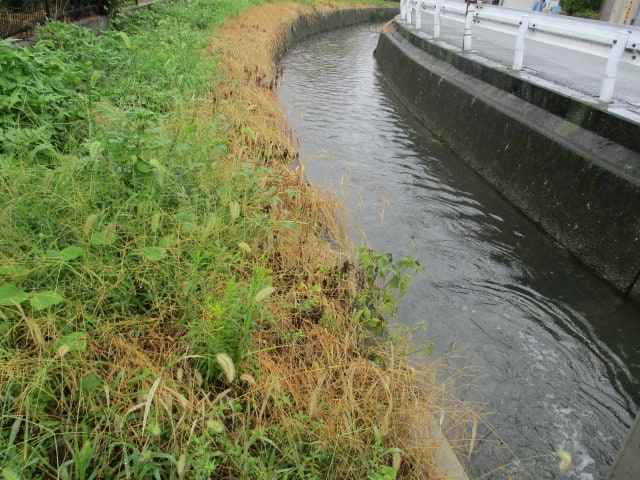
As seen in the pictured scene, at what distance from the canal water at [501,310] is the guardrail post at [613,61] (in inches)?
64.3

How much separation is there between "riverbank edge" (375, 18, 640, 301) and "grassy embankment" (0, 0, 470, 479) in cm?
251

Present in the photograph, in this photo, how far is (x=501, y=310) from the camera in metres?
4.20

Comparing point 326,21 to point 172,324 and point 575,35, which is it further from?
point 172,324

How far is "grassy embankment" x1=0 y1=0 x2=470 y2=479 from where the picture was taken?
192 cm

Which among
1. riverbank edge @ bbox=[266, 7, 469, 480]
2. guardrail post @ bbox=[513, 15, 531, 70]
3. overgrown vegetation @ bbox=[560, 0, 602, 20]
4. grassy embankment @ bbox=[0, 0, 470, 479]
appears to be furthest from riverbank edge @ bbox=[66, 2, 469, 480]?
overgrown vegetation @ bbox=[560, 0, 602, 20]

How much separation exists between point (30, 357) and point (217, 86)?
529 centimetres

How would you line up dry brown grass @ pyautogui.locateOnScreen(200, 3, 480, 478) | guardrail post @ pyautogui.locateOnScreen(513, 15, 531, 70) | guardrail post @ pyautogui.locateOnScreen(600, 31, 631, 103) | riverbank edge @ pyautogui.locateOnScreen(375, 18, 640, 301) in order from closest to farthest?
dry brown grass @ pyautogui.locateOnScreen(200, 3, 480, 478) → riverbank edge @ pyautogui.locateOnScreen(375, 18, 640, 301) → guardrail post @ pyautogui.locateOnScreen(600, 31, 631, 103) → guardrail post @ pyautogui.locateOnScreen(513, 15, 531, 70)

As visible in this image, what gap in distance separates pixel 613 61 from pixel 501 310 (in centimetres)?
295

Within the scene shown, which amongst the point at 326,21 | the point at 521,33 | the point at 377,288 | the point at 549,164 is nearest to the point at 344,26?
the point at 326,21

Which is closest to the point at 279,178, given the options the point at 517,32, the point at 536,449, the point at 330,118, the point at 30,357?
the point at 30,357

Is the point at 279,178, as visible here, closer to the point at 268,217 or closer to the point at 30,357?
the point at 268,217

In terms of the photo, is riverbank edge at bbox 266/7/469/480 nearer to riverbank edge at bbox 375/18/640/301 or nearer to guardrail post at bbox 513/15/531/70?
riverbank edge at bbox 375/18/640/301

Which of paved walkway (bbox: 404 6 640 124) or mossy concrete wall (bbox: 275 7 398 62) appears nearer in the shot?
paved walkway (bbox: 404 6 640 124)

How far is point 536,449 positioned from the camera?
296cm
